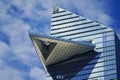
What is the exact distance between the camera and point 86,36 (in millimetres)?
131250

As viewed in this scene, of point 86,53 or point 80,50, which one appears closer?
point 86,53

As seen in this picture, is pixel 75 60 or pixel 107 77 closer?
pixel 107 77

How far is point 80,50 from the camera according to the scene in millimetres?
130000

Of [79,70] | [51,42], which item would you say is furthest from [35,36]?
[79,70]

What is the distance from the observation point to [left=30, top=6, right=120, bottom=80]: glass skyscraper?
123m

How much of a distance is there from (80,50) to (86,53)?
176 centimetres

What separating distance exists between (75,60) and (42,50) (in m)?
8.75

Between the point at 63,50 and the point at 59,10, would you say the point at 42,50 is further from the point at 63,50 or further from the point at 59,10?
the point at 59,10

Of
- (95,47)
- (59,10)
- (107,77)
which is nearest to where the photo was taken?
(107,77)

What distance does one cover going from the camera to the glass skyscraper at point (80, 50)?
122625 mm

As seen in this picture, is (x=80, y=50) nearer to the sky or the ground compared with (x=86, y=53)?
nearer to the sky

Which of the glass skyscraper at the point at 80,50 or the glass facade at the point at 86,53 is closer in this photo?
the glass facade at the point at 86,53

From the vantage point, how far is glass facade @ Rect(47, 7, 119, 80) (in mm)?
122062

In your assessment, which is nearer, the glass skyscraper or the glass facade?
the glass facade
